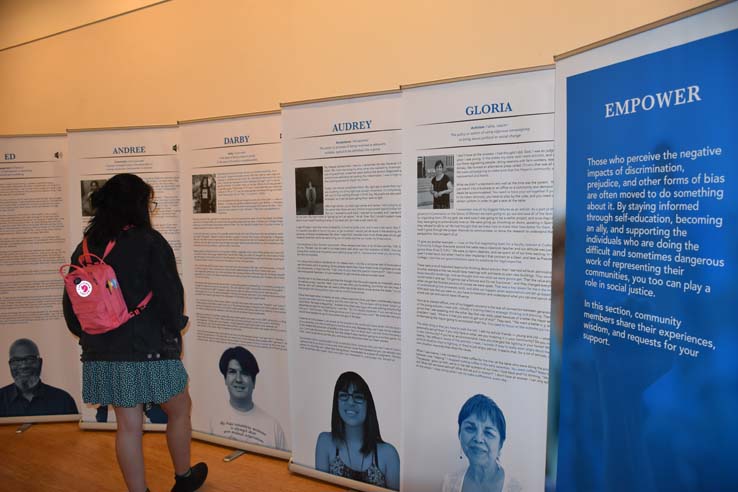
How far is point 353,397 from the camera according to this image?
2721 mm

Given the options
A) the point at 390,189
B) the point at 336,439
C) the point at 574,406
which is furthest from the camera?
the point at 336,439

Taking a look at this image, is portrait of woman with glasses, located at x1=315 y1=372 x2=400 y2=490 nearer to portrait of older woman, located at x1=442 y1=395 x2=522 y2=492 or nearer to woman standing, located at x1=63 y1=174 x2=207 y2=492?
portrait of older woman, located at x1=442 y1=395 x2=522 y2=492

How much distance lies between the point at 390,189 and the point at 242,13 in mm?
2240

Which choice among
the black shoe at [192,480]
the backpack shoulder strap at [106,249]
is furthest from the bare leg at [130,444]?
the backpack shoulder strap at [106,249]

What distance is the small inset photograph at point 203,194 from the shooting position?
321cm

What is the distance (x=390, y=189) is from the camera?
2559 mm

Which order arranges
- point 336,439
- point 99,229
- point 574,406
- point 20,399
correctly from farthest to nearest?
point 20,399 < point 336,439 < point 99,229 < point 574,406

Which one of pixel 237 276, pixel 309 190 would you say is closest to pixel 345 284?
pixel 309 190

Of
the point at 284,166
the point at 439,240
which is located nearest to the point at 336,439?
the point at 439,240

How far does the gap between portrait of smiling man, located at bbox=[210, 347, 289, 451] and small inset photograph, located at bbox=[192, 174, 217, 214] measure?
36.3 inches

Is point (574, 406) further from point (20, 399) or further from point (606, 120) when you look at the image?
point (20, 399)

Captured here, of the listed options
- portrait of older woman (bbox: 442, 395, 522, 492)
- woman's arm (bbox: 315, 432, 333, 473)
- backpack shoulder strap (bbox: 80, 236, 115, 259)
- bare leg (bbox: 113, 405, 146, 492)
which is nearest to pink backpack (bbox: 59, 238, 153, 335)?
backpack shoulder strap (bbox: 80, 236, 115, 259)

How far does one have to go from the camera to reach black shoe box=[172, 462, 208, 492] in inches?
108

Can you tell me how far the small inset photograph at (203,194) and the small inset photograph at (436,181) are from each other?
1.48 m
